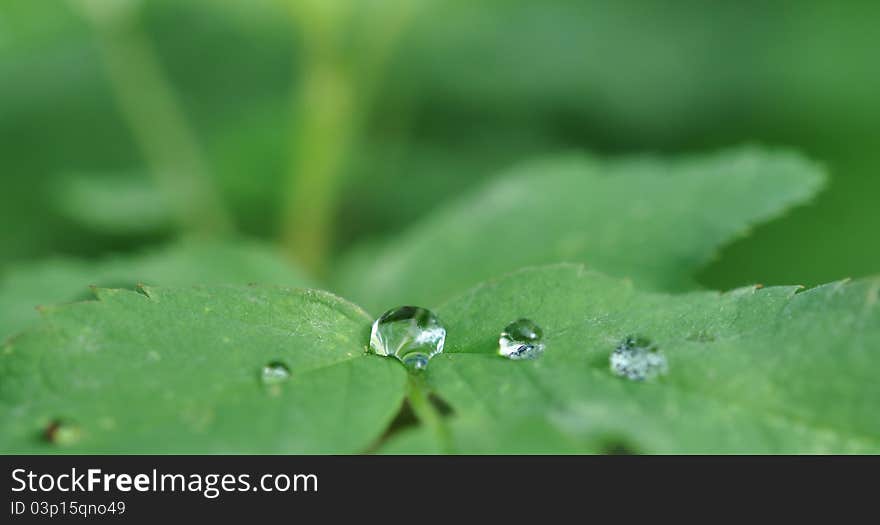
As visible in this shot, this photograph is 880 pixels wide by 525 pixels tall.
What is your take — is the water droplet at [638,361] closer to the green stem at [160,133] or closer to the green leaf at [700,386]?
the green leaf at [700,386]

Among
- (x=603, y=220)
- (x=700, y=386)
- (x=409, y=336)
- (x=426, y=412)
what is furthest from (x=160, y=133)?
(x=700, y=386)

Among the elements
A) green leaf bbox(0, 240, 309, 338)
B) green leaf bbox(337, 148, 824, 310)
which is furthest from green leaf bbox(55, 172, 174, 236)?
green leaf bbox(337, 148, 824, 310)

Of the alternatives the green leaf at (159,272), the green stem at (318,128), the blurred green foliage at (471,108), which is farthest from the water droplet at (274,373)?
the blurred green foliage at (471,108)

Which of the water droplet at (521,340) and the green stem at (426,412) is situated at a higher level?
the water droplet at (521,340)

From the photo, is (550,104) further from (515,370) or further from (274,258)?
(515,370)

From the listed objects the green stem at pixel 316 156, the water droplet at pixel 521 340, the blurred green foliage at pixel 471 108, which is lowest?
the water droplet at pixel 521 340

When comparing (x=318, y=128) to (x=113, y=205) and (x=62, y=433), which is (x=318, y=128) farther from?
(x=62, y=433)

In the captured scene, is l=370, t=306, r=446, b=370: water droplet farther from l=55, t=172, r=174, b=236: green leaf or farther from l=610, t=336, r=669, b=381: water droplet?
l=55, t=172, r=174, b=236: green leaf
